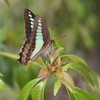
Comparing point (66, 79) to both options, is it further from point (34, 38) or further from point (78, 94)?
point (34, 38)

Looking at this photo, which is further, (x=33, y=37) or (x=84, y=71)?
(x=33, y=37)

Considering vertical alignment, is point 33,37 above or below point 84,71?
above

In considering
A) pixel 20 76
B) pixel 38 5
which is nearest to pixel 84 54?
pixel 38 5

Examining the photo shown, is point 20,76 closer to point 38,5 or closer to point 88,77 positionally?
point 88,77

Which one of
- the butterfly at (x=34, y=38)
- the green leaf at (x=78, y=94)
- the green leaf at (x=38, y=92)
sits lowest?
the green leaf at (x=78, y=94)

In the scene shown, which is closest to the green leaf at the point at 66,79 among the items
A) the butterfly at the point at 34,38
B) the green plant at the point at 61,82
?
the green plant at the point at 61,82

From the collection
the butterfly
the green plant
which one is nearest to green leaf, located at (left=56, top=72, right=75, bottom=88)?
the green plant

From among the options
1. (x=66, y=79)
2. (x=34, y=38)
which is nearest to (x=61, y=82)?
(x=66, y=79)

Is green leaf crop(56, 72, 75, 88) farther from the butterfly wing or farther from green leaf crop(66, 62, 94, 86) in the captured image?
the butterfly wing

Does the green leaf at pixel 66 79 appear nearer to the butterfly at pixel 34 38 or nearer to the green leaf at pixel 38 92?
the green leaf at pixel 38 92
